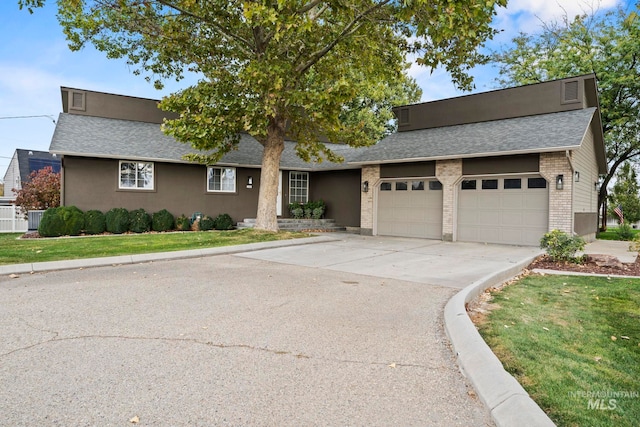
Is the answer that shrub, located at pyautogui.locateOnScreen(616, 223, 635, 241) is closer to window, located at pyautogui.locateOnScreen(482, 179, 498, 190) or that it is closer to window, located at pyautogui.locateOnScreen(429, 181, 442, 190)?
window, located at pyautogui.locateOnScreen(482, 179, 498, 190)

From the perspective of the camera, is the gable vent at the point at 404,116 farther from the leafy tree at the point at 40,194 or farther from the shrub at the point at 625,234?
the leafy tree at the point at 40,194

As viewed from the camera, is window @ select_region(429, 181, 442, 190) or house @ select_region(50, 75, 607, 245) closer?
house @ select_region(50, 75, 607, 245)

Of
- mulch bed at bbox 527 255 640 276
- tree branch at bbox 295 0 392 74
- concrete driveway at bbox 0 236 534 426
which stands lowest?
concrete driveway at bbox 0 236 534 426

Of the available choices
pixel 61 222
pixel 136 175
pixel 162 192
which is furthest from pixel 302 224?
pixel 61 222

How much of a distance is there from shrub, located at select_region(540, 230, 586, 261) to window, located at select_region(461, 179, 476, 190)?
15.5 feet

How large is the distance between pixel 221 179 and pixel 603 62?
775 inches

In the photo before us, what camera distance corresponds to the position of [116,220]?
572 inches

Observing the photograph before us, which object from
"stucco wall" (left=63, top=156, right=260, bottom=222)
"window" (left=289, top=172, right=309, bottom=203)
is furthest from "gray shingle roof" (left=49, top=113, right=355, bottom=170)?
"window" (left=289, top=172, right=309, bottom=203)

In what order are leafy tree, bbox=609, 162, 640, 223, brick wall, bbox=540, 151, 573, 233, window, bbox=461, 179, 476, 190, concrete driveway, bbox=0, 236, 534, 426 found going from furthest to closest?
1. leafy tree, bbox=609, 162, 640, 223
2. window, bbox=461, 179, 476, 190
3. brick wall, bbox=540, 151, 573, 233
4. concrete driveway, bbox=0, 236, 534, 426

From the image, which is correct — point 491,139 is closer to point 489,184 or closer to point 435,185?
point 489,184

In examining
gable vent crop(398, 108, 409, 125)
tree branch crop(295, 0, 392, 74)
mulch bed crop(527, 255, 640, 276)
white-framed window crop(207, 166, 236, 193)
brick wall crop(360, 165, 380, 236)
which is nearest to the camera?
mulch bed crop(527, 255, 640, 276)

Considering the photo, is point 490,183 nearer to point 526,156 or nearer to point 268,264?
point 526,156

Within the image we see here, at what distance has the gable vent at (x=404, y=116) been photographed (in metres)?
17.5

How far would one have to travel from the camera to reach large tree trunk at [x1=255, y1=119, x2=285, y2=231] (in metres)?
13.7
